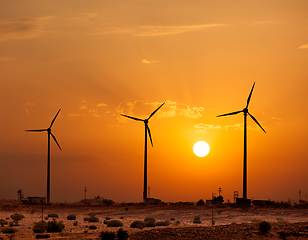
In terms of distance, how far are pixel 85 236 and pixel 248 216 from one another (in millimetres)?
43795

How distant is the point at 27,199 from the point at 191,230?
113414 millimetres

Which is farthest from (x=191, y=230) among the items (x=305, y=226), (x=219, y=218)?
(x=219, y=218)

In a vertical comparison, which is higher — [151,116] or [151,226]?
[151,116]

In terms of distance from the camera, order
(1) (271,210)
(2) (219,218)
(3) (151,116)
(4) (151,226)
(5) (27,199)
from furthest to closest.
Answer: (5) (27,199) → (3) (151,116) → (1) (271,210) → (2) (219,218) → (4) (151,226)

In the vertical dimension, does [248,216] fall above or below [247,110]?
below

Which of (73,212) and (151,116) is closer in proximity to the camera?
(73,212)

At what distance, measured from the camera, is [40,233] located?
60.0 meters

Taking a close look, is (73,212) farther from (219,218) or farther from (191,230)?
(191,230)

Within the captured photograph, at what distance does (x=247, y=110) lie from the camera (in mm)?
131750

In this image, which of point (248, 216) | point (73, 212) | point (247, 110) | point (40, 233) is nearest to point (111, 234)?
point (40, 233)

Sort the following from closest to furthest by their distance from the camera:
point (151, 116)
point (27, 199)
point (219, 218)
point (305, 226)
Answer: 1. point (305, 226)
2. point (219, 218)
3. point (151, 116)
4. point (27, 199)

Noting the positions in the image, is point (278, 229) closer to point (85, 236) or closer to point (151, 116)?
point (85, 236)

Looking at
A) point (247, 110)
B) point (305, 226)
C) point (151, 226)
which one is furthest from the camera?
point (247, 110)

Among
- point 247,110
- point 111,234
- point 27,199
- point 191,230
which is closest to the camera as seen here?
point 111,234
